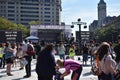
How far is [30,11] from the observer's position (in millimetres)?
168625

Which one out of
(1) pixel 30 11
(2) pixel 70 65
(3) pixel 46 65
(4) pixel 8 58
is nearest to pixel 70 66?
Answer: (2) pixel 70 65

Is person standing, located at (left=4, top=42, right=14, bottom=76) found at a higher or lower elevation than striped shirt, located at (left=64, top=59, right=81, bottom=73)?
lower

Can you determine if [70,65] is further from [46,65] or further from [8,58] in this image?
[8,58]

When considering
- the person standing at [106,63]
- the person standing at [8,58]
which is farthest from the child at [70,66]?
the person standing at [8,58]

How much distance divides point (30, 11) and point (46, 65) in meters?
160

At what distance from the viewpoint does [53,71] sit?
9.81m

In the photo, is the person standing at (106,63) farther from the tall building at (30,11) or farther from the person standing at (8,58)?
the tall building at (30,11)

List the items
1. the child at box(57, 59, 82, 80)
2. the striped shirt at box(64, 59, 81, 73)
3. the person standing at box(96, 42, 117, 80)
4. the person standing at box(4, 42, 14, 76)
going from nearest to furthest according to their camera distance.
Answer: the person standing at box(96, 42, 117, 80), the child at box(57, 59, 82, 80), the striped shirt at box(64, 59, 81, 73), the person standing at box(4, 42, 14, 76)

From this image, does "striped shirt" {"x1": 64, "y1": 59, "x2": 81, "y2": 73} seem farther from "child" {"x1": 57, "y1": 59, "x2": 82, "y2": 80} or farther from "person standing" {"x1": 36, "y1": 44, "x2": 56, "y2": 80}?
"person standing" {"x1": 36, "y1": 44, "x2": 56, "y2": 80}

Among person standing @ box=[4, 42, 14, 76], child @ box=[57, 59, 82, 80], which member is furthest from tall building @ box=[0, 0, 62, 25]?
child @ box=[57, 59, 82, 80]

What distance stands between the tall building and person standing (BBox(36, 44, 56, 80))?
153407 mm

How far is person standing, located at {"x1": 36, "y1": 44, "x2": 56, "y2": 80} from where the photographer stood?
980cm

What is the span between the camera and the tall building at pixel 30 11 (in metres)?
164

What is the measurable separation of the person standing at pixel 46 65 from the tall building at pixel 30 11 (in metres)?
153
